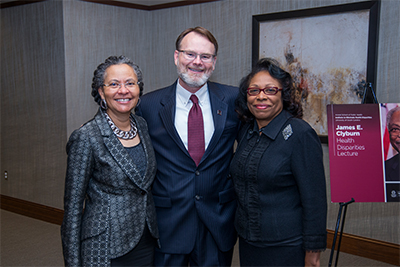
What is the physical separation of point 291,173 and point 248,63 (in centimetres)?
268

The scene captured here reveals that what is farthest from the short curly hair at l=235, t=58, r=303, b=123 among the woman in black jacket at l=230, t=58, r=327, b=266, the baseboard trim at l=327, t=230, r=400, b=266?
the baseboard trim at l=327, t=230, r=400, b=266

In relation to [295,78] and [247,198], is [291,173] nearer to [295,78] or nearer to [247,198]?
[247,198]

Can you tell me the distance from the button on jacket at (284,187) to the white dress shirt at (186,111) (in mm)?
330

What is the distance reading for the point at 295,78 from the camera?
12.9 feet

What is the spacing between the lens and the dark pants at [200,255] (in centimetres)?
207

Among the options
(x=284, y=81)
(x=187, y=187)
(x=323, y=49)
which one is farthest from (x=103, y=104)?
(x=323, y=49)

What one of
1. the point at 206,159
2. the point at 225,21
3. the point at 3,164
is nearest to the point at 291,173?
the point at 206,159

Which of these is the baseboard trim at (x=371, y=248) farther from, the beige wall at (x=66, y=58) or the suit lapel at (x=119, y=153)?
the suit lapel at (x=119, y=153)

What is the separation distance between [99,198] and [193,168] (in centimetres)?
53

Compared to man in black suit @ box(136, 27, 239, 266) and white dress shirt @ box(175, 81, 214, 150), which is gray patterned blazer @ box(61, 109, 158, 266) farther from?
white dress shirt @ box(175, 81, 214, 150)

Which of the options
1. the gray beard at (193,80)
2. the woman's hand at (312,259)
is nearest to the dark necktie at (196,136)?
the gray beard at (193,80)

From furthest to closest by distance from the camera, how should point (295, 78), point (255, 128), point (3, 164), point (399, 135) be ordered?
point (3, 164) → point (295, 78) → point (399, 135) → point (255, 128)

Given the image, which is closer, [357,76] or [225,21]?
[357,76]

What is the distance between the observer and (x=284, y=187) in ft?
5.85
